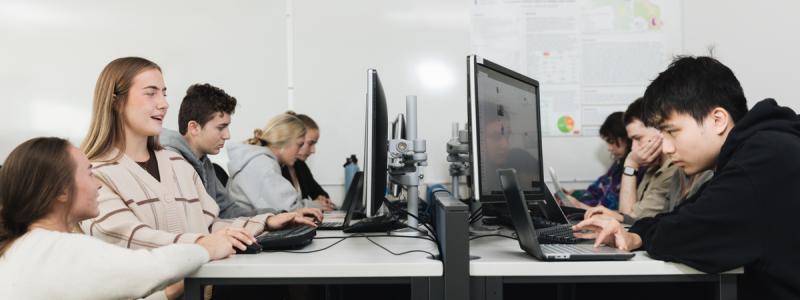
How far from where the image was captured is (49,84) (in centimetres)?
360

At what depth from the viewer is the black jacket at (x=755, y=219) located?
44.2 inches

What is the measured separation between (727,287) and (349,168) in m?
2.49

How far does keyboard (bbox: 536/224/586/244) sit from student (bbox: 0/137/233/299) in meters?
0.74

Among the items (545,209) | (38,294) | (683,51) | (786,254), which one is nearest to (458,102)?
(683,51)

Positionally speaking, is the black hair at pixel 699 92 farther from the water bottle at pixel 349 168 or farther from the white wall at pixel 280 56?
the water bottle at pixel 349 168

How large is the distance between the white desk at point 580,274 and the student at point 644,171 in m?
1.13

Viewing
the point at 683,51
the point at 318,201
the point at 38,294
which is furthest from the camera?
the point at 683,51

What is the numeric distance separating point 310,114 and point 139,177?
2043mm

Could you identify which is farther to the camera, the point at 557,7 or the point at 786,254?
the point at 557,7

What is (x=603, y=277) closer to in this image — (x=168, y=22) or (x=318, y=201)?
(x=318, y=201)

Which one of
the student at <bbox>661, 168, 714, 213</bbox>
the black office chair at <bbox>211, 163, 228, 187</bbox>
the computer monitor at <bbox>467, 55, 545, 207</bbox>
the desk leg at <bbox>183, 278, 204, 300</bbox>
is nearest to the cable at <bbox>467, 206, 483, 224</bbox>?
the computer monitor at <bbox>467, 55, 545, 207</bbox>

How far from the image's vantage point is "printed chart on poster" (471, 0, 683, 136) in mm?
3523

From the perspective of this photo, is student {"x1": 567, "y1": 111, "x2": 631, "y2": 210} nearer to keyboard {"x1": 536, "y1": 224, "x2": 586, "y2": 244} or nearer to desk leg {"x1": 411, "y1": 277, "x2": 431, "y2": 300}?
keyboard {"x1": 536, "y1": 224, "x2": 586, "y2": 244}

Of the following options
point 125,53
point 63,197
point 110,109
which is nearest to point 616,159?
point 110,109
